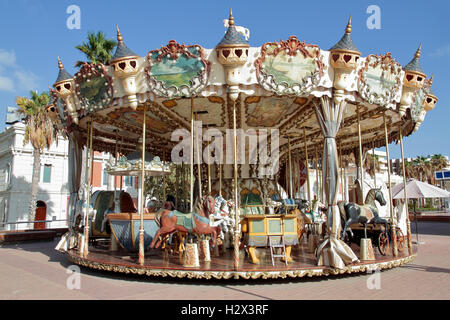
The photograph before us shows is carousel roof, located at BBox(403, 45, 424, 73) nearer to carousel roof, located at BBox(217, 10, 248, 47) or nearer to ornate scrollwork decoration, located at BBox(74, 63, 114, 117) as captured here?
carousel roof, located at BBox(217, 10, 248, 47)

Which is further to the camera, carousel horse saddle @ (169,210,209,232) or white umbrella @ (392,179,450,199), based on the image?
white umbrella @ (392,179,450,199)

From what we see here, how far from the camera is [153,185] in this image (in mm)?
26359

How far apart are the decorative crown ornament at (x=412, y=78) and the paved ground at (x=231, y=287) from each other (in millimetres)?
4697

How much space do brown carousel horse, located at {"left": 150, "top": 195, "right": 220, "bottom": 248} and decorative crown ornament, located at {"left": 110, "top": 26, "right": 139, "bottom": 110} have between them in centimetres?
290

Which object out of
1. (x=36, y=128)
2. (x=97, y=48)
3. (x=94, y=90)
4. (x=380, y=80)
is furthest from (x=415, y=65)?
(x=36, y=128)

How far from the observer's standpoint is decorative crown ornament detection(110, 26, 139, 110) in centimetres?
844

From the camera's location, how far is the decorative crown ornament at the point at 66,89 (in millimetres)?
10164

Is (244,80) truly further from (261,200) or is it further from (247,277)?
(261,200)

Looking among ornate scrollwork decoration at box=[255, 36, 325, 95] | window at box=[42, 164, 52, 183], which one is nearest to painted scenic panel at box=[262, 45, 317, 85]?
ornate scrollwork decoration at box=[255, 36, 325, 95]

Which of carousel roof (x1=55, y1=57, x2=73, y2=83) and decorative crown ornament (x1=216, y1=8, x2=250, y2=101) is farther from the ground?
carousel roof (x1=55, y1=57, x2=73, y2=83)

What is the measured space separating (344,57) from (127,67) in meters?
5.07

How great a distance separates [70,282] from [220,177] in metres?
6.40

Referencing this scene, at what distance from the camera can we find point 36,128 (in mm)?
24531

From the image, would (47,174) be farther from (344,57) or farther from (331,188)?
(344,57)
